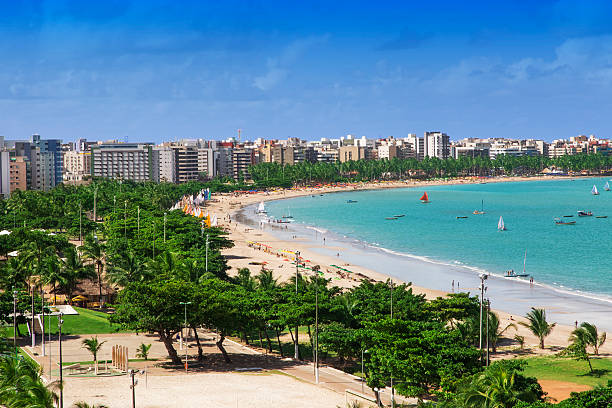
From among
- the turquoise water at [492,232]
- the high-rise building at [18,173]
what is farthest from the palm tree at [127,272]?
the high-rise building at [18,173]

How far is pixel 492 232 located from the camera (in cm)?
12581

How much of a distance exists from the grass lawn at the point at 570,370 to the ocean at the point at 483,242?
1732 cm

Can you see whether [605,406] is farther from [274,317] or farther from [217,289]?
[217,289]

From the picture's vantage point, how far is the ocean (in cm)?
7606

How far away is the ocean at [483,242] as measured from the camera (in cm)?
7606

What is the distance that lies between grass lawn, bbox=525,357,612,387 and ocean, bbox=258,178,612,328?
682 inches

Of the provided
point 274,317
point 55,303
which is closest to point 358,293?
point 274,317

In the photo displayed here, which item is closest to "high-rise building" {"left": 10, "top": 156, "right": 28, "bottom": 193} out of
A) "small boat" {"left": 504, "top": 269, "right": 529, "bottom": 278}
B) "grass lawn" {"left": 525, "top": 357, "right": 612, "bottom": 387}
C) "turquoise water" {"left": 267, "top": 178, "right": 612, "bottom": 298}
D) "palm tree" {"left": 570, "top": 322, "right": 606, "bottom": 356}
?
"turquoise water" {"left": 267, "top": 178, "right": 612, "bottom": 298}

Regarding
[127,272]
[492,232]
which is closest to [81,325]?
[127,272]

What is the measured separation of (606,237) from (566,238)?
22.5 ft

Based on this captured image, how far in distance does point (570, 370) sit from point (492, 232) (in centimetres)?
8558

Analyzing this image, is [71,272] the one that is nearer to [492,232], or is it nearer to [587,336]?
[587,336]

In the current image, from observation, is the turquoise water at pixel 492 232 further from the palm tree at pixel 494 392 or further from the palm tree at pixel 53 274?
the palm tree at pixel 53 274

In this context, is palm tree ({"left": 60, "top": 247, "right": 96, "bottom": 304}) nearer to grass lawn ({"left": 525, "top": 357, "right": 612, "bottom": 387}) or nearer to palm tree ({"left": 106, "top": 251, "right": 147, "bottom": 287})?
palm tree ({"left": 106, "top": 251, "right": 147, "bottom": 287})
